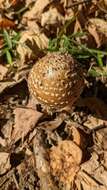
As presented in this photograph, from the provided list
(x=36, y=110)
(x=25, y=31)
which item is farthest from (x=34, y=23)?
(x=36, y=110)

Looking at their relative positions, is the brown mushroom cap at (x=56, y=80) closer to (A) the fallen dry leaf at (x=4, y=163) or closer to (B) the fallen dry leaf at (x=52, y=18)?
(A) the fallen dry leaf at (x=4, y=163)

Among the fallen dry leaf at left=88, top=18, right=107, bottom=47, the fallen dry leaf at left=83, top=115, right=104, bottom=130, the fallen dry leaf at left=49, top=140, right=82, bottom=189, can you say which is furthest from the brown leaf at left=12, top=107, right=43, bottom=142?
the fallen dry leaf at left=88, top=18, right=107, bottom=47

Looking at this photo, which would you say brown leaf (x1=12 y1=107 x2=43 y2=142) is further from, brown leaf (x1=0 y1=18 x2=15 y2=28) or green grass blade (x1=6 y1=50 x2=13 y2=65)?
brown leaf (x1=0 y1=18 x2=15 y2=28)

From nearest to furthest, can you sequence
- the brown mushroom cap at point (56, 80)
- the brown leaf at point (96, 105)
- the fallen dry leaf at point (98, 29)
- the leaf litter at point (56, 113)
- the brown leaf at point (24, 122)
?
the brown mushroom cap at point (56, 80), the leaf litter at point (56, 113), the brown leaf at point (24, 122), the brown leaf at point (96, 105), the fallen dry leaf at point (98, 29)

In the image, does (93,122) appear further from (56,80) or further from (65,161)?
(56,80)

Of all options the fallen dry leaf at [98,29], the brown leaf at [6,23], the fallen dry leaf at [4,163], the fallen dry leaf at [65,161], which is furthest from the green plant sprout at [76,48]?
the fallen dry leaf at [4,163]
